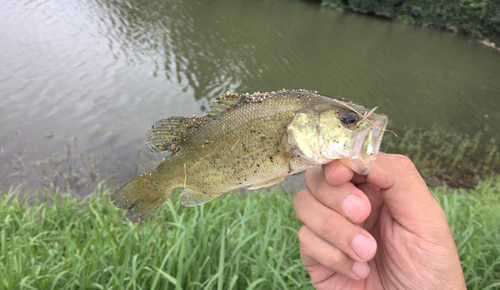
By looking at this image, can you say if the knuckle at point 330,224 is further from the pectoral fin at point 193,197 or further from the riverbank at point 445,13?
the riverbank at point 445,13

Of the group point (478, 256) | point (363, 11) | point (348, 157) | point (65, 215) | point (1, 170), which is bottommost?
point (363, 11)

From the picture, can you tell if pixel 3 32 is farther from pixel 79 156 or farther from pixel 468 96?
pixel 468 96

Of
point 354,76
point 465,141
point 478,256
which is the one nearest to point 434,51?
point 354,76

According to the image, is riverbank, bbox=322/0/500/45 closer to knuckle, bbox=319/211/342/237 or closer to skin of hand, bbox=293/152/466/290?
skin of hand, bbox=293/152/466/290

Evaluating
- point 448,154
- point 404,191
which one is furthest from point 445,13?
point 404,191

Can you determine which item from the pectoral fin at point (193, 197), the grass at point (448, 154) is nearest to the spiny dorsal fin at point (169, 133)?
the pectoral fin at point (193, 197)

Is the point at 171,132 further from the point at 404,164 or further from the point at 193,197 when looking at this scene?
the point at 404,164

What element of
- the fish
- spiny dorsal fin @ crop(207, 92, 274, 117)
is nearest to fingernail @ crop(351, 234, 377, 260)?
the fish
